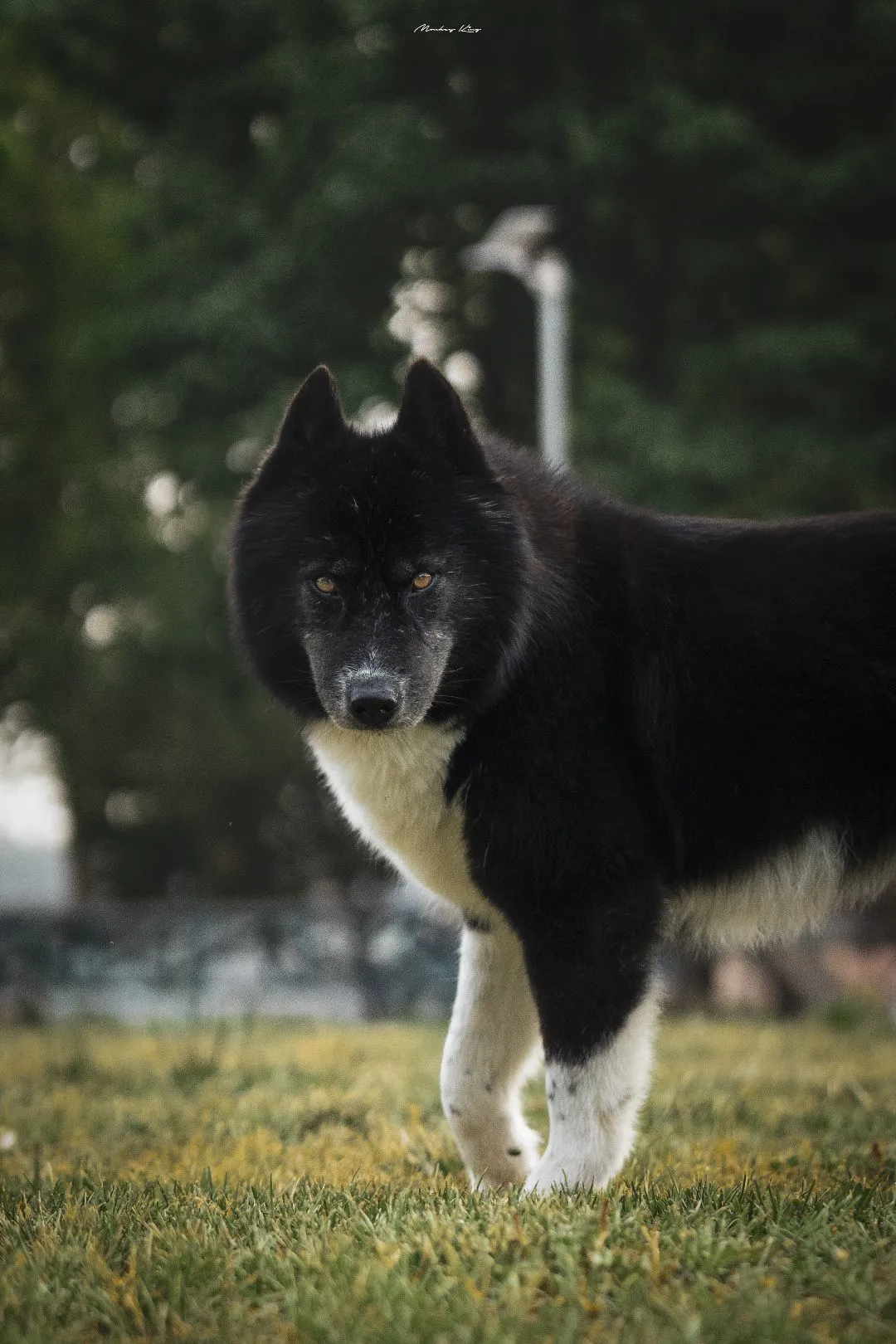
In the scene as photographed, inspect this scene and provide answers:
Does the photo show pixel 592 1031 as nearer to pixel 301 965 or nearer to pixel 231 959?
pixel 301 965

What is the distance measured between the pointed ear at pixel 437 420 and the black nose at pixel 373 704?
0.73m

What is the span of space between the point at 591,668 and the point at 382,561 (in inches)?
24.8

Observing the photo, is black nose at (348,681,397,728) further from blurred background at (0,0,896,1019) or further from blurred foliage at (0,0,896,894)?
blurred foliage at (0,0,896,894)

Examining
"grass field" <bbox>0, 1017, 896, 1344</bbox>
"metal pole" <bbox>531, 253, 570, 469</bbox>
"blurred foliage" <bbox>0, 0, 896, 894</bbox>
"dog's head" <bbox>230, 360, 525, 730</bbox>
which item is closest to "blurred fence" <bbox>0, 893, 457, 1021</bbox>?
"blurred foliage" <bbox>0, 0, 896, 894</bbox>

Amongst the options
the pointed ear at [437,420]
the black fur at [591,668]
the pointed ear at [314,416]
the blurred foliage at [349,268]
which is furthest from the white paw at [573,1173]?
the blurred foliage at [349,268]

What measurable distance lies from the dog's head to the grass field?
130 cm

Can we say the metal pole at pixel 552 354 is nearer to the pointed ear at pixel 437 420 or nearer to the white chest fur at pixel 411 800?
the pointed ear at pixel 437 420

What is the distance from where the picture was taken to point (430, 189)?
15.0 m

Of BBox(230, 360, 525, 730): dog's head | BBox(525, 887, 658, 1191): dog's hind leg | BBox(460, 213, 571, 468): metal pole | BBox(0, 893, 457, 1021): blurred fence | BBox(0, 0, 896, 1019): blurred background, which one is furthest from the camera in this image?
BBox(0, 0, 896, 1019): blurred background

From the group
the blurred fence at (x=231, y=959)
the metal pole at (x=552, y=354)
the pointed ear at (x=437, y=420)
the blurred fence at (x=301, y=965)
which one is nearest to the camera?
the pointed ear at (x=437, y=420)

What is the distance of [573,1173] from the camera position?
3.75m

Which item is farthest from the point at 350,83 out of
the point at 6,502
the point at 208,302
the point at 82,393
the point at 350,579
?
the point at 350,579

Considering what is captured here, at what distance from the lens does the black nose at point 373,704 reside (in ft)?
12.5

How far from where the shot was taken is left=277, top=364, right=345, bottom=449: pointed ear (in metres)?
4.16
